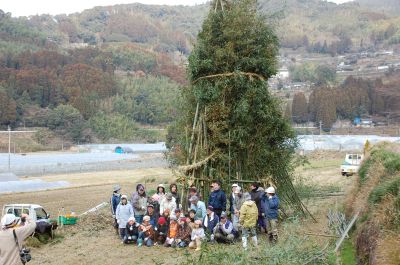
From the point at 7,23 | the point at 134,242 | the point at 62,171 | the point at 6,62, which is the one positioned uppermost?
the point at 7,23

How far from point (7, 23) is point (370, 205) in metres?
151

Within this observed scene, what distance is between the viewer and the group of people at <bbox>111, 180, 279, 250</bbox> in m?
12.0

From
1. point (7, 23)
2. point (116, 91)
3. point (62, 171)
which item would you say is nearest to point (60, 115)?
point (116, 91)

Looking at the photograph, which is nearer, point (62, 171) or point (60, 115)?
point (62, 171)

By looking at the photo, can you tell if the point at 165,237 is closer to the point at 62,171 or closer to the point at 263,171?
the point at 263,171

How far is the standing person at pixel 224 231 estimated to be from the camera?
1203 cm

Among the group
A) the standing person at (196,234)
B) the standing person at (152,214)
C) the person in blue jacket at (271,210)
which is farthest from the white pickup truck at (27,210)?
the person in blue jacket at (271,210)

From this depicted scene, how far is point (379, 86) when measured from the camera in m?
97.4

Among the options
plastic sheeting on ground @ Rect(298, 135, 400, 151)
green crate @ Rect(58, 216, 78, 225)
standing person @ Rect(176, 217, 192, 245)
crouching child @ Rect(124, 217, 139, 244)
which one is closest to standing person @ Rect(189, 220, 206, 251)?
standing person @ Rect(176, 217, 192, 245)

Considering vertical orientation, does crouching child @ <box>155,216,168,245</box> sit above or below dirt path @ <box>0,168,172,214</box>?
above

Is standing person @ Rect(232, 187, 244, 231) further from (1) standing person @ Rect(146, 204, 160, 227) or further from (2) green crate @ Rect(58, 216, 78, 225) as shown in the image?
(2) green crate @ Rect(58, 216, 78, 225)

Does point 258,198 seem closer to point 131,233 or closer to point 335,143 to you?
point 131,233

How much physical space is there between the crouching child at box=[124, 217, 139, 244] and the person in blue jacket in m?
2.94

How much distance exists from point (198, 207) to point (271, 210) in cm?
162
